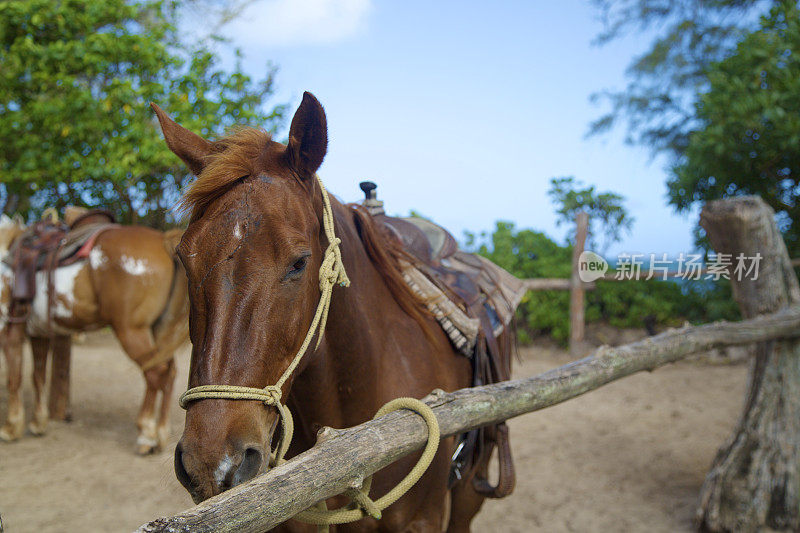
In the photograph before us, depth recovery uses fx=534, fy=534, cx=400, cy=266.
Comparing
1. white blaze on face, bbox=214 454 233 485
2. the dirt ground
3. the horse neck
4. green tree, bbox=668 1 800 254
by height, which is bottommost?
the dirt ground

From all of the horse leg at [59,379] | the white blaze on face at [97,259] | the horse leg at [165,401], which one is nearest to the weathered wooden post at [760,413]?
the horse leg at [165,401]

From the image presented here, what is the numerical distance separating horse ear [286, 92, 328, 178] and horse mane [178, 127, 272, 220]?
9cm

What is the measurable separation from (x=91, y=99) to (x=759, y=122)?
26.1ft

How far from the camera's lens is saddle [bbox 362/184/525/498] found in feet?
6.07

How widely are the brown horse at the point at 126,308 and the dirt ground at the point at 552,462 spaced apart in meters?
0.29

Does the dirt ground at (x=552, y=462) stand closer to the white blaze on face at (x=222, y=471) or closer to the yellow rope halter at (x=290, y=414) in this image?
the yellow rope halter at (x=290, y=414)

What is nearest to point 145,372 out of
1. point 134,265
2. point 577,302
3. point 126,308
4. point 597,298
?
point 126,308

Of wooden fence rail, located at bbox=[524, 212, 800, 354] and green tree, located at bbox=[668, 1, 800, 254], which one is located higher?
green tree, located at bbox=[668, 1, 800, 254]

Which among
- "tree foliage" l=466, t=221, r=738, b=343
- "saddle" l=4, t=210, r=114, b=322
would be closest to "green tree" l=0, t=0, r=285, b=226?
"saddle" l=4, t=210, r=114, b=322

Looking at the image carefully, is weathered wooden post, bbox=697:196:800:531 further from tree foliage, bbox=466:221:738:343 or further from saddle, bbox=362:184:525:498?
tree foliage, bbox=466:221:738:343

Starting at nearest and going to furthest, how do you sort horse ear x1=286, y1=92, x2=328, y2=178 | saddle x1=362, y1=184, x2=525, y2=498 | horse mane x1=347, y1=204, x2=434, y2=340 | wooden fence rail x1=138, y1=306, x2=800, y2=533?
wooden fence rail x1=138, y1=306, x2=800, y2=533
horse ear x1=286, y1=92, x2=328, y2=178
horse mane x1=347, y1=204, x2=434, y2=340
saddle x1=362, y1=184, x2=525, y2=498

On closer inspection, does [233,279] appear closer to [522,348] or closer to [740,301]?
[740,301]

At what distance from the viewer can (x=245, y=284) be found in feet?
3.61

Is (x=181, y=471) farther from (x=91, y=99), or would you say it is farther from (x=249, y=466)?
(x=91, y=99)
